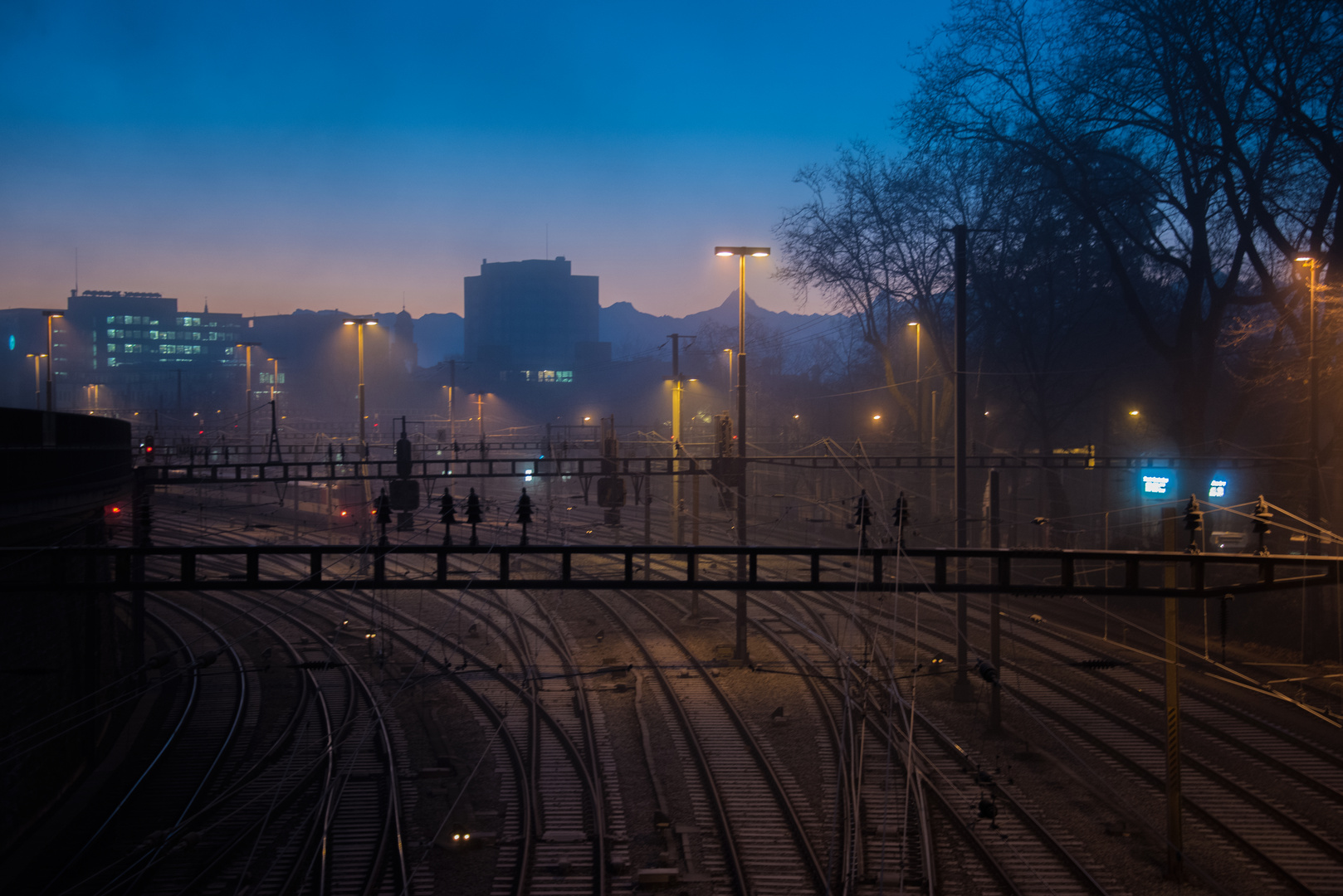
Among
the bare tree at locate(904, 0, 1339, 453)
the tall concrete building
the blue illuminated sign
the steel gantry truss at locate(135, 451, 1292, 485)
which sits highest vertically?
the tall concrete building

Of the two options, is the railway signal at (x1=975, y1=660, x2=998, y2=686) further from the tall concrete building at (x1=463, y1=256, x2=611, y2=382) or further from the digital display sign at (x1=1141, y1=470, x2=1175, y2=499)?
the tall concrete building at (x1=463, y1=256, x2=611, y2=382)

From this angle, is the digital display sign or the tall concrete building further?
the tall concrete building

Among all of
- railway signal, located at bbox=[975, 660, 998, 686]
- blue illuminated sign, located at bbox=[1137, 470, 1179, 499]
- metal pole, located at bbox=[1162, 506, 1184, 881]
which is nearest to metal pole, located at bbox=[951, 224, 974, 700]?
railway signal, located at bbox=[975, 660, 998, 686]

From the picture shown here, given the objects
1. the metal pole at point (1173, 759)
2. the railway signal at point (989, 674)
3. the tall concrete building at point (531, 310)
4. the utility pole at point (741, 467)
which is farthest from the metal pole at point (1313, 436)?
the tall concrete building at point (531, 310)

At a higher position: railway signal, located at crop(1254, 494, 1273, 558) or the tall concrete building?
the tall concrete building

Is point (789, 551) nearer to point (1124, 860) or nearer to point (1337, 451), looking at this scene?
point (1124, 860)

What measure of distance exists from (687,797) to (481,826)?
289cm

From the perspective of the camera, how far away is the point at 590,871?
1063 centimetres

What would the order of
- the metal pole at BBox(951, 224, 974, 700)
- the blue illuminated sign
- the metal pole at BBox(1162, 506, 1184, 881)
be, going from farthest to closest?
the blue illuminated sign
the metal pole at BBox(951, 224, 974, 700)
the metal pole at BBox(1162, 506, 1184, 881)

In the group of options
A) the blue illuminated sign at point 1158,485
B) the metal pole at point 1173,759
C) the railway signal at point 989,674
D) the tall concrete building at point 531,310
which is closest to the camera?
the metal pole at point 1173,759

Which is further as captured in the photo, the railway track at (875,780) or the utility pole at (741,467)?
the utility pole at (741,467)

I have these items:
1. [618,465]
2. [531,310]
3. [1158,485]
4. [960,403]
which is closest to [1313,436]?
[960,403]

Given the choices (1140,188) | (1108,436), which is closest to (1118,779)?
(1140,188)

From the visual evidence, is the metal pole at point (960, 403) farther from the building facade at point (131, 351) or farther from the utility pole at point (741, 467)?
the building facade at point (131, 351)
